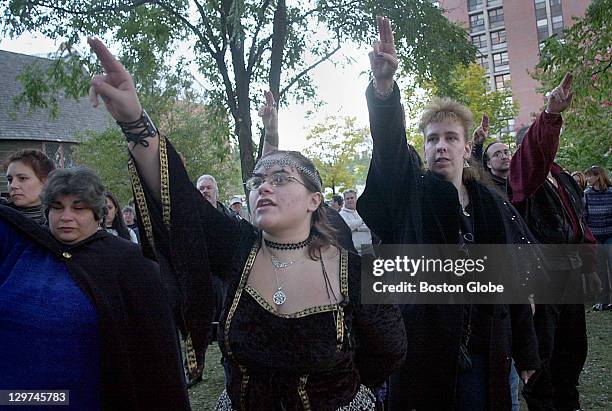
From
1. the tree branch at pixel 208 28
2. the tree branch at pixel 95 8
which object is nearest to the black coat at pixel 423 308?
the tree branch at pixel 208 28

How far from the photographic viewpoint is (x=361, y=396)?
1985mm

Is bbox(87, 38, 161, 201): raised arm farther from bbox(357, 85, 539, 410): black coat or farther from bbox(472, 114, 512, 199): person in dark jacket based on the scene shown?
bbox(472, 114, 512, 199): person in dark jacket

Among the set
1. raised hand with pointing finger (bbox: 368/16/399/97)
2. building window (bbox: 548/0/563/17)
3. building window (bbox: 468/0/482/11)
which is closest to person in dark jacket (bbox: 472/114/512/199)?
raised hand with pointing finger (bbox: 368/16/399/97)

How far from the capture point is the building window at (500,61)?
52.8 meters

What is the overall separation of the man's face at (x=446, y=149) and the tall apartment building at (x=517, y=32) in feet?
154

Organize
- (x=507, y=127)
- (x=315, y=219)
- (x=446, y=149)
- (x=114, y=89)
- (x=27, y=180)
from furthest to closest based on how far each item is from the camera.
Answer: (x=507, y=127), (x=27, y=180), (x=446, y=149), (x=315, y=219), (x=114, y=89)

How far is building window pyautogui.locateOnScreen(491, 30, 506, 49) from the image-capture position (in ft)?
173

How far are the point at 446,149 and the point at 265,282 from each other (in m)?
1.17

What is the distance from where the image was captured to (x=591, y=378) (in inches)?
196

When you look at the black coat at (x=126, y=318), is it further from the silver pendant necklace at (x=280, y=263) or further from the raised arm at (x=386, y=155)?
the raised arm at (x=386, y=155)

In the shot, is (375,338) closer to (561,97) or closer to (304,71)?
(561,97)

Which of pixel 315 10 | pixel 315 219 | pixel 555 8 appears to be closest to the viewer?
pixel 315 219

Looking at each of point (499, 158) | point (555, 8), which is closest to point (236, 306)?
point (499, 158)

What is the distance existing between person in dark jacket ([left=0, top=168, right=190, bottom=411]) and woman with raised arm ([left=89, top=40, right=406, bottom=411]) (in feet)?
2.34
